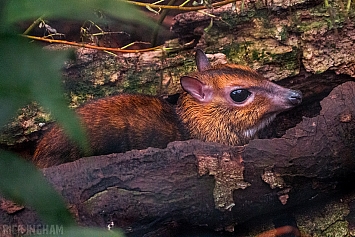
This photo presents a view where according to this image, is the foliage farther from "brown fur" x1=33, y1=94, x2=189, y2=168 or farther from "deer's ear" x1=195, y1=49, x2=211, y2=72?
"deer's ear" x1=195, y1=49, x2=211, y2=72

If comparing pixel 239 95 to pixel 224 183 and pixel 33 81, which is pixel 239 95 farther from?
pixel 33 81

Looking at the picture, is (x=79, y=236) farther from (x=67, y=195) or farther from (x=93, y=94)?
(x=93, y=94)

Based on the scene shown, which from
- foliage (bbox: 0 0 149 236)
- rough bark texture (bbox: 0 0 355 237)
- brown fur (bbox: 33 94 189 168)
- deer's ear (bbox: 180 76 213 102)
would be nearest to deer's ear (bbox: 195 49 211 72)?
deer's ear (bbox: 180 76 213 102)

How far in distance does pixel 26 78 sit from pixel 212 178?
132cm

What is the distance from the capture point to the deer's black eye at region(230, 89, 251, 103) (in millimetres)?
3461

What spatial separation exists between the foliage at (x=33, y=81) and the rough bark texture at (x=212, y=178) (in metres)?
0.85

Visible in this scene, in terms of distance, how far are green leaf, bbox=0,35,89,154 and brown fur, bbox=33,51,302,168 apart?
1780 millimetres

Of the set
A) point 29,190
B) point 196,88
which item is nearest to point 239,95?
point 196,88

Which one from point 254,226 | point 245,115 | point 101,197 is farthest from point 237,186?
point 245,115

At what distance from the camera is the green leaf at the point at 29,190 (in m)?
1.18

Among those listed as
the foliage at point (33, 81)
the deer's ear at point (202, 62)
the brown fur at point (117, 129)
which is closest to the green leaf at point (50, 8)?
the foliage at point (33, 81)

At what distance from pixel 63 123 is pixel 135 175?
106cm

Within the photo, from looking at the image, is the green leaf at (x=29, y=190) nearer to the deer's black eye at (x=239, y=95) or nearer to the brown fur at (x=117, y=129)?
the brown fur at (x=117, y=129)

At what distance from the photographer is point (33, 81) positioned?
3.72 ft
